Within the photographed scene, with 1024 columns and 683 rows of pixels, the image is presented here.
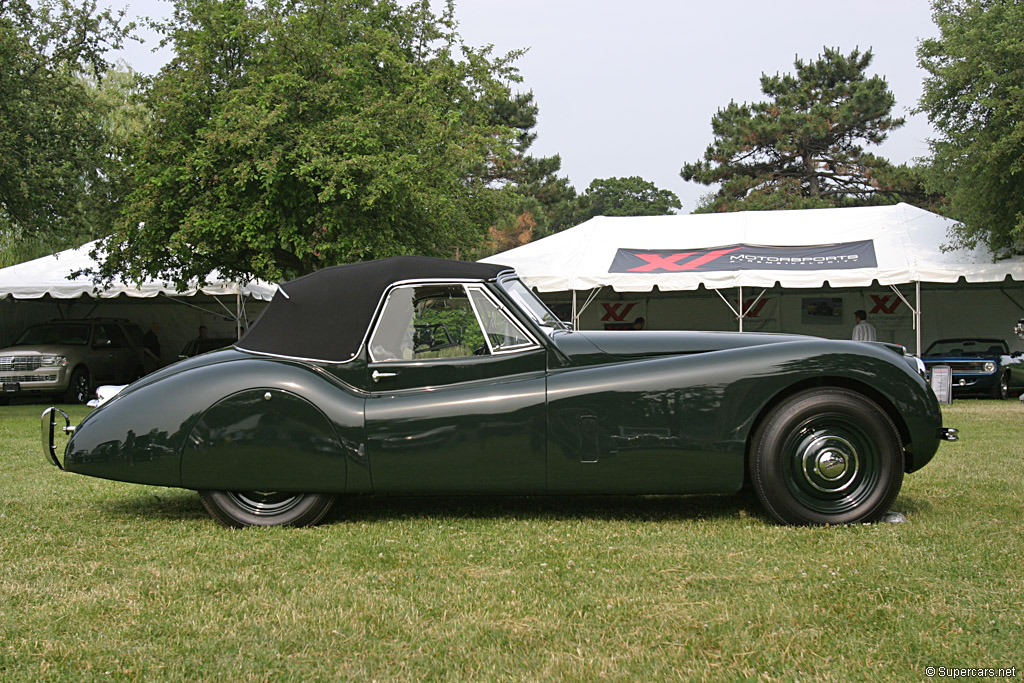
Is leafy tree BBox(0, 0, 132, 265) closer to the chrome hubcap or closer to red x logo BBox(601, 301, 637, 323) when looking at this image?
red x logo BBox(601, 301, 637, 323)

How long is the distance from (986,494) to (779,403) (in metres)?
2.13

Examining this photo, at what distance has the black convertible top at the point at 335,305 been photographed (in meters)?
5.41

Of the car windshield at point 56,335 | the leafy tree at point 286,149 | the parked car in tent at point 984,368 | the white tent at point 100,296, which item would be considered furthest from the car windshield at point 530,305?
the car windshield at point 56,335

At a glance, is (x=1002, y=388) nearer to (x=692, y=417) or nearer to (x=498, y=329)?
(x=692, y=417)

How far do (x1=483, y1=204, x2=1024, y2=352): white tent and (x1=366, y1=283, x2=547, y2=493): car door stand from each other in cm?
1309

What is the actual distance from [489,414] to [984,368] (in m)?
15.5

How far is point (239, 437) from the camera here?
5195 millimetres

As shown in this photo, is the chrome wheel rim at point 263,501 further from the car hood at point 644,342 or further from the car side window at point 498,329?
the car hood at point 644,342

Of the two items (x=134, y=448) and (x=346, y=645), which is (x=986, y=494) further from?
(x=134, y=448)

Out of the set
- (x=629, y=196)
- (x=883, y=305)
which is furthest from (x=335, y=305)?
(x=629, y=196)

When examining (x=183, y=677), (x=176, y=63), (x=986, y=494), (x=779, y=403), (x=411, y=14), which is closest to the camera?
(x=183, y=677)

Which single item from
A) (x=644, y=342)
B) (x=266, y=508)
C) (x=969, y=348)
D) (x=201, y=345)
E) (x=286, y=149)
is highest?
(x=286, y=149)

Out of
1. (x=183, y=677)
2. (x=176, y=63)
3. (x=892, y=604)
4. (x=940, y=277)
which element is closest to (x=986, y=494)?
(x=892, y=604)

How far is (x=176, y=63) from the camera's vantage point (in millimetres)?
16422
